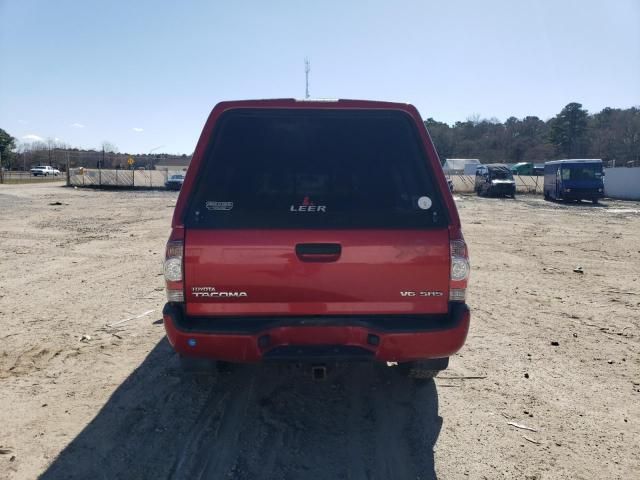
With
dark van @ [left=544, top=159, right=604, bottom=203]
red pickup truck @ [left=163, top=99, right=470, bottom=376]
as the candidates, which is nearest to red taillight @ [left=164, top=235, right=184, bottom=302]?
red pickup truck @ [left=163, top=99, right=470, bottom=376]

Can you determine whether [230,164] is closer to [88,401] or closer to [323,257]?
[323,257]

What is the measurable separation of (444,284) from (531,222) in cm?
1919

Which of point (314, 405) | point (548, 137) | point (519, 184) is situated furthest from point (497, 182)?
point (548, 137)

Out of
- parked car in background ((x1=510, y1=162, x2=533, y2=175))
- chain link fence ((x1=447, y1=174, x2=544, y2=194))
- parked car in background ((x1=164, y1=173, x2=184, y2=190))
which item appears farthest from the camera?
parked car in background ((x1=510, y1=162, x2=533, y2=175))

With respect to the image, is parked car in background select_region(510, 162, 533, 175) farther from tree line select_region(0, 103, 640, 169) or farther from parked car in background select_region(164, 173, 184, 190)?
parked car in background select_region(164, 173, 184, 190)

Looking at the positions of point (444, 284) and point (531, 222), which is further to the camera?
point (531, 222)

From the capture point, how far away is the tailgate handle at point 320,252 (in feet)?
10.6

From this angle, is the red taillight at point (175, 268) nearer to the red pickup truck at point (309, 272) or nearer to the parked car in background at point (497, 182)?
the red pickup truck at point (309, 272)

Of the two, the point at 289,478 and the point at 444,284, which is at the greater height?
the point at 444,284

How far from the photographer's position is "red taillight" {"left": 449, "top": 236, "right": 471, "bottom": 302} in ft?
10.8

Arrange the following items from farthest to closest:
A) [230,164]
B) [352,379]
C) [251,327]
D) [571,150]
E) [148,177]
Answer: [571,150]
[148,177]
[352,379]
[230,164]
[251,327]

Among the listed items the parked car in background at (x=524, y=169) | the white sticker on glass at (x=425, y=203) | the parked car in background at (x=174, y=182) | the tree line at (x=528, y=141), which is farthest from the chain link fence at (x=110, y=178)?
the parked car in background at (x=524, y=169)

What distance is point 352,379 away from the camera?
445cm

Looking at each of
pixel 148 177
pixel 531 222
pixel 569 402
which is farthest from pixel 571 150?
pixel 569 402
